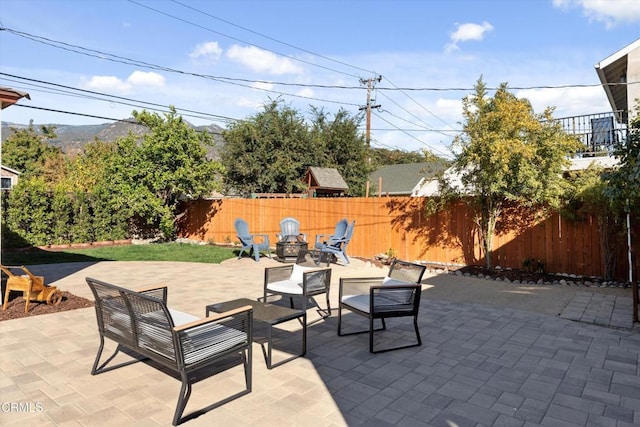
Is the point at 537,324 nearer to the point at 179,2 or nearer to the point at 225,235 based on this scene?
the point at 225,235

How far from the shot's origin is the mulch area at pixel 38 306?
5191 mm

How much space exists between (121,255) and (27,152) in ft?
89.2

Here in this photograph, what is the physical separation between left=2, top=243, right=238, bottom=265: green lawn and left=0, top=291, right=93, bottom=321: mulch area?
4.73 meters

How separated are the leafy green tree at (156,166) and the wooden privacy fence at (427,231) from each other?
1906 mm

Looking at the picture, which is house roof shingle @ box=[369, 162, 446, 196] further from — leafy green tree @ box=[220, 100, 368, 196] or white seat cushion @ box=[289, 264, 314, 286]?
white seat cushion @ box=[289, 264, 314, 286]

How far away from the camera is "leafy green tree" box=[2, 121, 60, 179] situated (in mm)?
31000

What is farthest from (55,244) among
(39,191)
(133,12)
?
(133,12)

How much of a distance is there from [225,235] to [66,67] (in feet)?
27.4

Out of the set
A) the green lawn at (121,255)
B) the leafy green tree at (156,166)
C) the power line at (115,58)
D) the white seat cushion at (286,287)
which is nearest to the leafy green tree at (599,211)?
the white seat cushion at (286,287)

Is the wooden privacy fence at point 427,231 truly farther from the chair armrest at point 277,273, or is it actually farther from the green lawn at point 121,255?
the chair armrest at point 277,273

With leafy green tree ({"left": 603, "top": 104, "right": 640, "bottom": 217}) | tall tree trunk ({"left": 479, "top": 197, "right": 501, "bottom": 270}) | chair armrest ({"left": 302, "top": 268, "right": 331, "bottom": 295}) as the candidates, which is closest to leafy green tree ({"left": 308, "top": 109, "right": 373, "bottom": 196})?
tall tree trunk ({"left": 479, "top": 197, "right": 501, "bottom": 270})

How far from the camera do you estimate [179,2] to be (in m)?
13.2

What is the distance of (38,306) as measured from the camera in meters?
5.54

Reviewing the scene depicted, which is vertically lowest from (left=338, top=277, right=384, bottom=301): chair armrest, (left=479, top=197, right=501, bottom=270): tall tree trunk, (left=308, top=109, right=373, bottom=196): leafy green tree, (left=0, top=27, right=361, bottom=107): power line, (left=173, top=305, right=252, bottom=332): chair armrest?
(left=338, top=277, right=384, bottom=301): chair armrest
